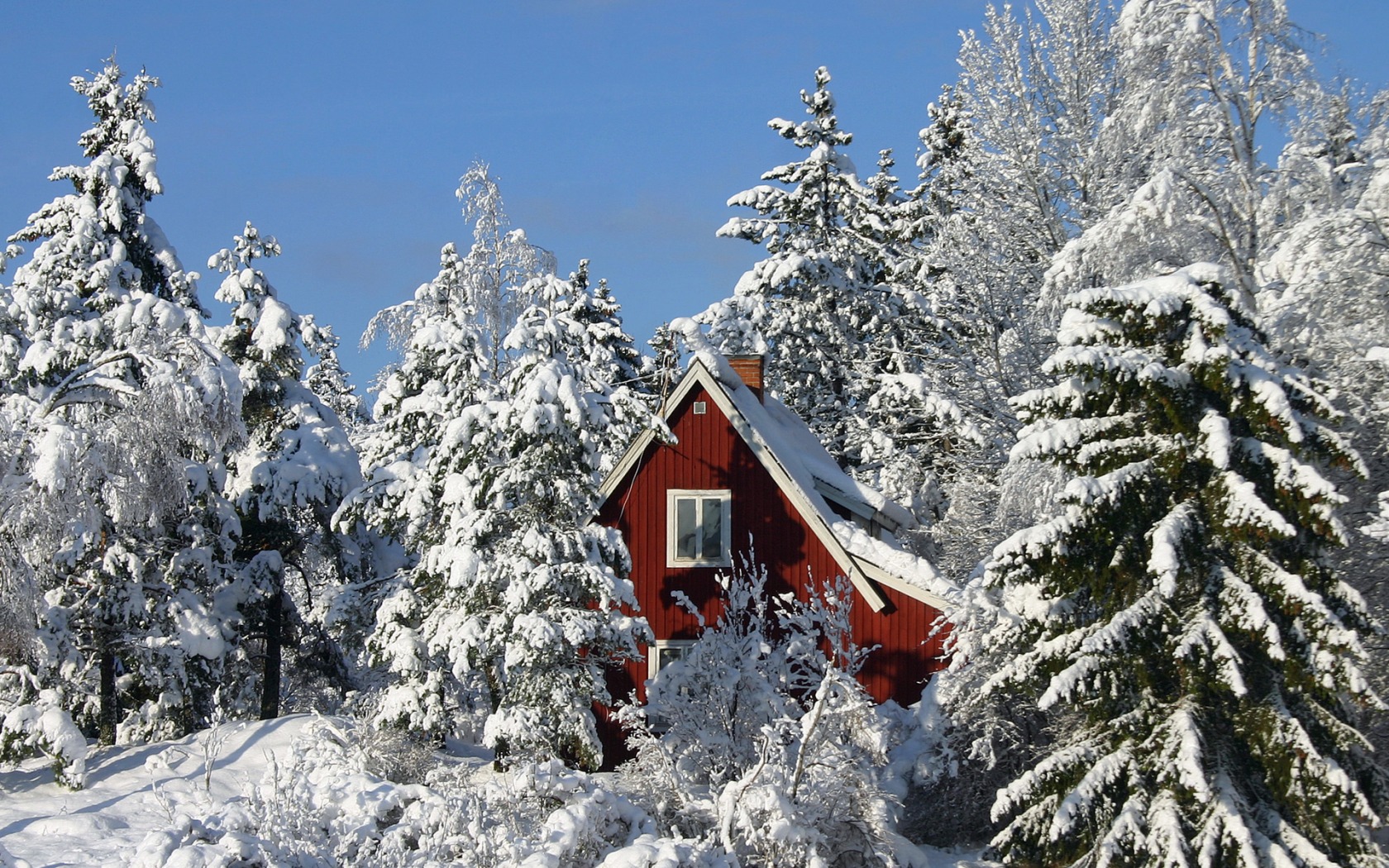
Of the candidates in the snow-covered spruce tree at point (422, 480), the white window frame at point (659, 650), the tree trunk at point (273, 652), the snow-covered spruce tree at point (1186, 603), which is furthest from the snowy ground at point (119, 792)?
the snow-covered spruce tree at point (1186, 603)

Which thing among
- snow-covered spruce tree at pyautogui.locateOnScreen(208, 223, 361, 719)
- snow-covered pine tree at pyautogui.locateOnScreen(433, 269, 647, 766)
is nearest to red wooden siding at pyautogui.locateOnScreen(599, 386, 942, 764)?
snow-covered pine tree at pyautogui.locateOnScreen(433, 269, 647, 766)

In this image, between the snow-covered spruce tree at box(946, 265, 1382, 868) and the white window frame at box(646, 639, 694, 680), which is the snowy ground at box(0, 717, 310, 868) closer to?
the white window frame at box(646, 639, 694, 680)

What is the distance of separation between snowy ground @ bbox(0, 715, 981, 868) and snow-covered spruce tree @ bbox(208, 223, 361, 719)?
4.55m

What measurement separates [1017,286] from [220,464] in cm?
1517

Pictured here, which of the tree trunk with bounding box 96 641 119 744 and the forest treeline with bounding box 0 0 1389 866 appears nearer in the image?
the forest treeline with bounding box 0 0 1389 866

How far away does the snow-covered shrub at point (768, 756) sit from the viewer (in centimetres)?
1408

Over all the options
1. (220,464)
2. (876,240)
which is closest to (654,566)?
(220,464)

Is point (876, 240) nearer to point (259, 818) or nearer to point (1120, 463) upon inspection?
point (1120, 463)

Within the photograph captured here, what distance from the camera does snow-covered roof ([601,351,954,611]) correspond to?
21.8 m

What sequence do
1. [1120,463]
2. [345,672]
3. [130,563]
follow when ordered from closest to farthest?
[1120,463], [130,563], [345,672]

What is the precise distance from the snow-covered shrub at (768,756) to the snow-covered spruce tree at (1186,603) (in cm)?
189

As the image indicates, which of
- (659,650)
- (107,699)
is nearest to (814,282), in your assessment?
(659,650)

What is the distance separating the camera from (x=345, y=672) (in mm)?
27484

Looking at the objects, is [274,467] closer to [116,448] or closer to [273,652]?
[273,652]
